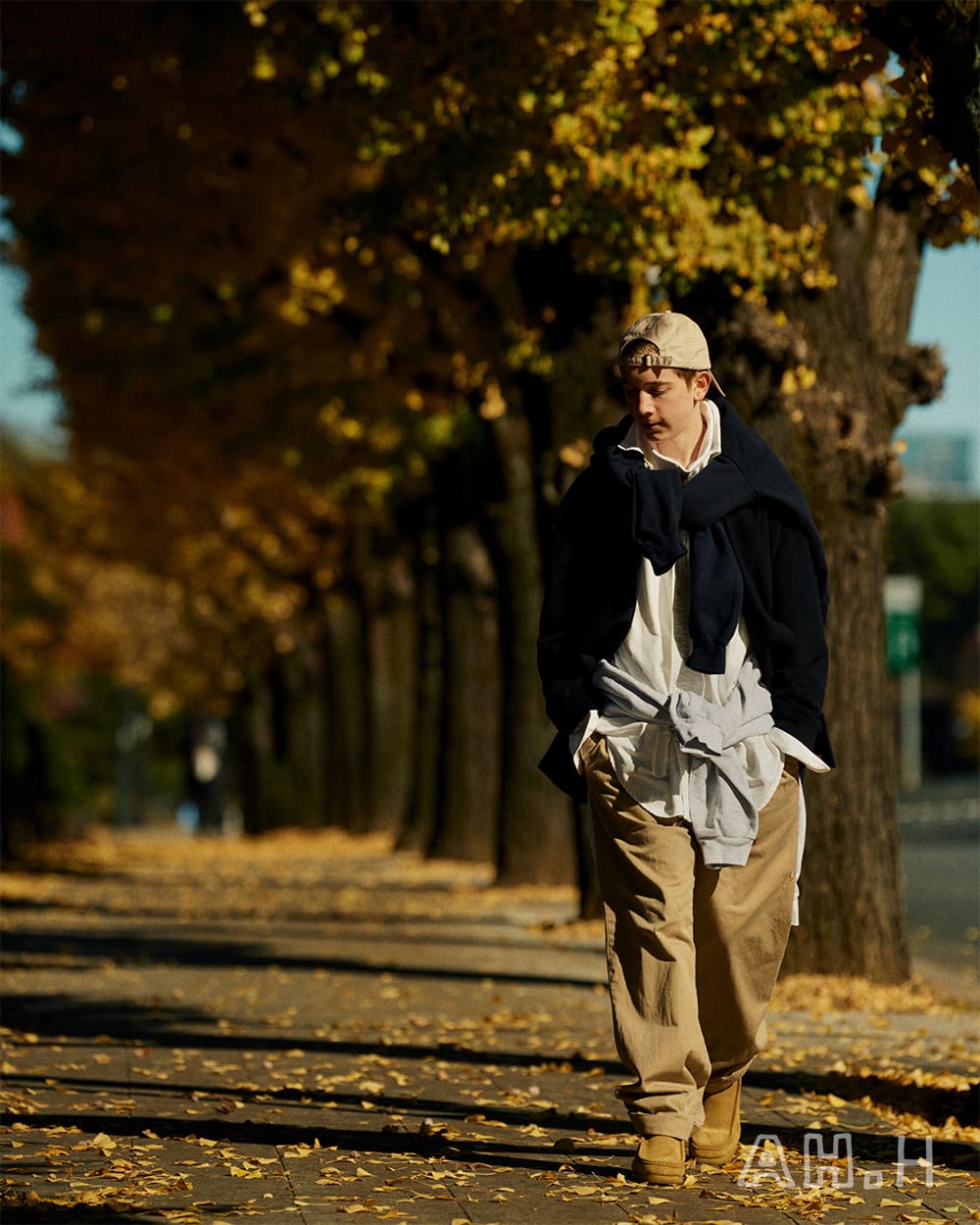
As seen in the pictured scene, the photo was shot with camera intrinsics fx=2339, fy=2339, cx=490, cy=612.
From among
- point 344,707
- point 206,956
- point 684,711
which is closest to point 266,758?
point 344,707

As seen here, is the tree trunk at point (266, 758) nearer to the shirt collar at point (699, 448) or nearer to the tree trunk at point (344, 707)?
the tree trunk at point (344, 707)

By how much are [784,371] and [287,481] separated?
64.4 ft

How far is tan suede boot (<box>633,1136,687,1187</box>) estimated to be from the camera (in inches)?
237

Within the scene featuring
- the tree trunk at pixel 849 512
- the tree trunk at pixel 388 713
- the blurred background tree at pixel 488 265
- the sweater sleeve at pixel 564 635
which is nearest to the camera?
the sweater sleeve at pixel 564 635

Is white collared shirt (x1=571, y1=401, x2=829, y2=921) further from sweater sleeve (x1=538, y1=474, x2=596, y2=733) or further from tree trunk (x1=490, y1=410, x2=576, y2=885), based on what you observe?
tree trunk (x1=490, y1=410, x2=576, y2=885)

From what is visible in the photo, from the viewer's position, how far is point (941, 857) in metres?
30.4

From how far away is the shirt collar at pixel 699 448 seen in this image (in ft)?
20.4

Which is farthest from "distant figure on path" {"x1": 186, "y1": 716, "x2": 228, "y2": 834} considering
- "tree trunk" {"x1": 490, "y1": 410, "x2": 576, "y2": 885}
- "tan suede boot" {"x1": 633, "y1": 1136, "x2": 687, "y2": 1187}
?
"tan suede boot" {"x1": 633, "y1": 1136, "x2": 687, "y2": 1187}

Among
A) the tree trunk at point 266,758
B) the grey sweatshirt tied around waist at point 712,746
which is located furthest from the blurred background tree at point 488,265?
the tree trunk at point 266,758

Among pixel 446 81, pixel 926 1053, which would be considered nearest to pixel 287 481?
pixel 446 81

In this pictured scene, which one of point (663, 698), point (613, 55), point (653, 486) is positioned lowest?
point (663, 698)

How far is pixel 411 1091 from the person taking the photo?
815 centimetres

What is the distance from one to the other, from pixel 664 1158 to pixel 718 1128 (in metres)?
0.39

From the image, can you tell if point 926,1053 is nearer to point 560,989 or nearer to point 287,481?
point 560,989
